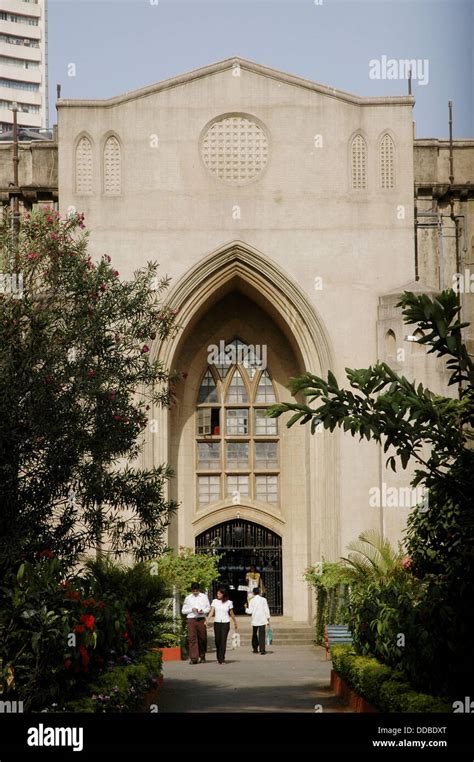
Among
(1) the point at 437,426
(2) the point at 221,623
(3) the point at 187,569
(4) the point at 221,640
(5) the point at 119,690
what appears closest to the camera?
(1) the point at 437,426

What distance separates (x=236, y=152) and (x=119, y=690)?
63.7 feet

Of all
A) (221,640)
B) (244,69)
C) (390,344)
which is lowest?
(221,640)

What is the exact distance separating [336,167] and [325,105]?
1.47 meters

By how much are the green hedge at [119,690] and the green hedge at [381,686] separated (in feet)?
8.44

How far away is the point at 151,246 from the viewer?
31188mm

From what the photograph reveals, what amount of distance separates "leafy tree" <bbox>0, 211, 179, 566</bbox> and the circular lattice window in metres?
14.8

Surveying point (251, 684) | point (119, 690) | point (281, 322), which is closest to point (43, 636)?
point (119, 690)

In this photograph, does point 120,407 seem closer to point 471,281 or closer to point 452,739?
point 452,739

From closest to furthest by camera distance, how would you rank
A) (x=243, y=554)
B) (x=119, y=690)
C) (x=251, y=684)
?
(x=119, y=690), (x=251, y=684), (x=243, y=554)

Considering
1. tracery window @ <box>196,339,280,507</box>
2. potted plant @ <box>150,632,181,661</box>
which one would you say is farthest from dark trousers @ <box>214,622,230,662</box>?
tracery window @ <box>196,339,280,507</box>

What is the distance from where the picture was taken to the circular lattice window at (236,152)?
31734mm

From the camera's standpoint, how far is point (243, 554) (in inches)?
1319

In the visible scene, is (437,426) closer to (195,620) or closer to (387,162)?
(195,620)

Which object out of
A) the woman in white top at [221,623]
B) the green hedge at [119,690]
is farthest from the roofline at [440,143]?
the green hedge at [119,690]
